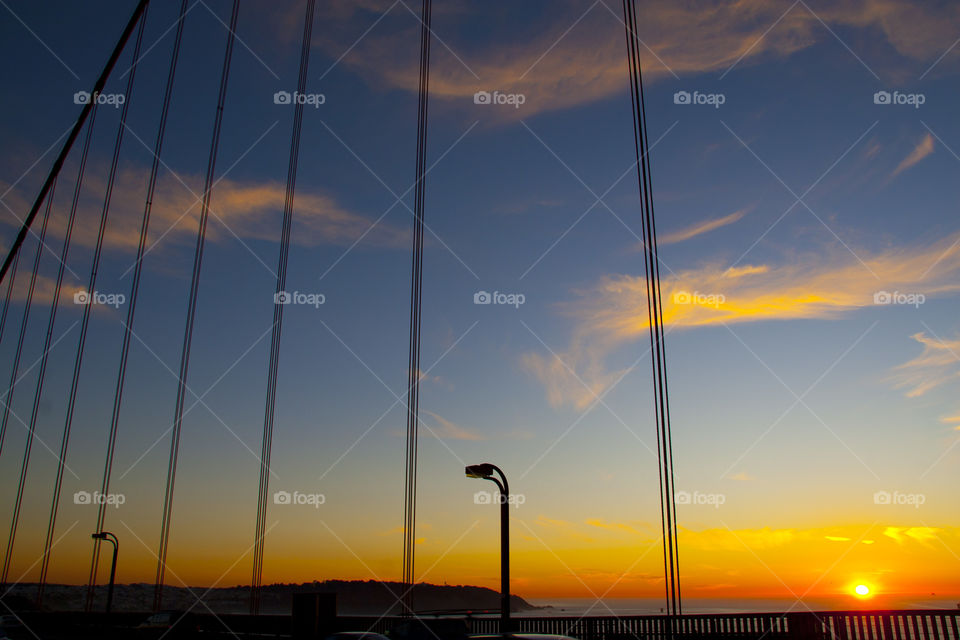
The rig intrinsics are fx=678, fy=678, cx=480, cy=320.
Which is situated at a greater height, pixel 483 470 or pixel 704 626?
pixel 483 470

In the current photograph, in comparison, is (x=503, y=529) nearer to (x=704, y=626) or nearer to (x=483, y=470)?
(x=483, y=470)

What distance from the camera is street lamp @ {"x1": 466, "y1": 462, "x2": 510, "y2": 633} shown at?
1276 cm

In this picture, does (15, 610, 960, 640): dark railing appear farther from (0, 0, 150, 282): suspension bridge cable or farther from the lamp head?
(0, 0, 150, 282): suspension bridge cable

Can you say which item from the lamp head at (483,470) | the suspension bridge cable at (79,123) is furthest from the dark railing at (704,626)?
the suspension bridge cable at (79,123)

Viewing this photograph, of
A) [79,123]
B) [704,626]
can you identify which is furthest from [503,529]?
[79,123]

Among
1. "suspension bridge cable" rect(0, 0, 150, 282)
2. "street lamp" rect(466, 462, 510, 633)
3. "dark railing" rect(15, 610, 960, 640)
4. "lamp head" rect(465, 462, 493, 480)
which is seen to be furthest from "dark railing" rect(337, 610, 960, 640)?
"suspension bridge cable" rect(0, 0, 150, 282)

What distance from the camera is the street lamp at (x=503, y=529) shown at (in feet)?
41.9

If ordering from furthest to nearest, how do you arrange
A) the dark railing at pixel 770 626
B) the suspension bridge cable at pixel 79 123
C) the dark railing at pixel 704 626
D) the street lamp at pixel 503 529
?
the suspension bridge cable at pixel 79 123, the street lamp at pixel 503 529, the dark railing at pixel 704 626, the dark railing at pixel 770 626

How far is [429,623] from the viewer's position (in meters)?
12.2

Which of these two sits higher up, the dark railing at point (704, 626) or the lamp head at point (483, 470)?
the lamp head at point (483, 470)

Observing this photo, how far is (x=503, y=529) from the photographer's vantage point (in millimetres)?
13055

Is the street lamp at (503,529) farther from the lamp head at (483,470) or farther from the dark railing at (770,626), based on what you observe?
the dark railing at (770,626)

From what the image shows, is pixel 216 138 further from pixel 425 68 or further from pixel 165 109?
pixel 425 68

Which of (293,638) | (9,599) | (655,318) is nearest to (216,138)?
(293,638)
